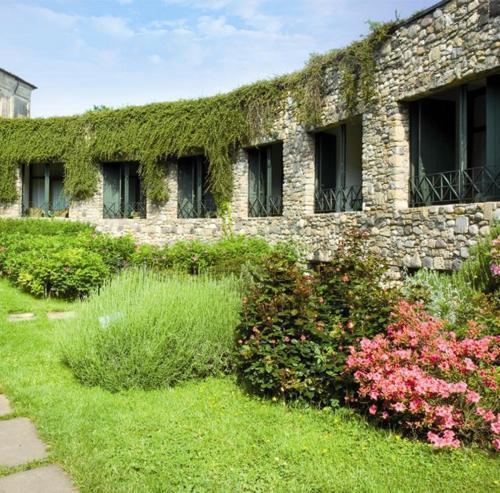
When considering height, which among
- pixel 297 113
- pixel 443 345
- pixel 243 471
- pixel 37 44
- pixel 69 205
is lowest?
pixel 243 471

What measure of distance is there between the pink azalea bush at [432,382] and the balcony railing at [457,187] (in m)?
3.58

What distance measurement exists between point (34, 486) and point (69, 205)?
15.4 meters

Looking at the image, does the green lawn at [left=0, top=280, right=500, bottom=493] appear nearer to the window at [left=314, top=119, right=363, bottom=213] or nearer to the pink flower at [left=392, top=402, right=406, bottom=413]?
the pink flower at [left=392, top=402, right=406, bottom=413]

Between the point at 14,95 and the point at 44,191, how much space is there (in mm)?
9120

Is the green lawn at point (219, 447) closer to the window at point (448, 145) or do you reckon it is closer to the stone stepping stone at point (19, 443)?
the stone stepping stone at point (19, 443)

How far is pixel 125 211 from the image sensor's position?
16844 mm

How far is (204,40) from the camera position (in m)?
8.75

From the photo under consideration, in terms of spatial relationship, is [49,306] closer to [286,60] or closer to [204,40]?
[204,40]

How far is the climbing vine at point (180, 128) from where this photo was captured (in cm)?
1012

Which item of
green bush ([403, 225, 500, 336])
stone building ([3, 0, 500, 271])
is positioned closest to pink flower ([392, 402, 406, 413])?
green bush ([403, 225, 500, 336])

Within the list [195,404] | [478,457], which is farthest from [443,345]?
[195,404]

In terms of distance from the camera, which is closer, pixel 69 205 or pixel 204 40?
pixel 204 40

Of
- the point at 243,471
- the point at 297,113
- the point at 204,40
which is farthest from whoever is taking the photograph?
the point at 297,113

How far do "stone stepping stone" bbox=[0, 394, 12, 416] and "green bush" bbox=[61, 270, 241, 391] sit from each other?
31.2 inches
